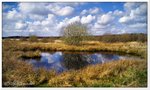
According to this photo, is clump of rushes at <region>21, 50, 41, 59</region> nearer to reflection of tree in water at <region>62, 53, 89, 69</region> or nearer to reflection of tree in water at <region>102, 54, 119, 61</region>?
reflection of tree in water at <region>62, 53, 89, 69</region>

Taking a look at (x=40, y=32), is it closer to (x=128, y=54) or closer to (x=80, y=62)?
(x=80, y=62)

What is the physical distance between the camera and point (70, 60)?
4105 mm

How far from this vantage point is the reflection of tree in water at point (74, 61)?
4.09 metres

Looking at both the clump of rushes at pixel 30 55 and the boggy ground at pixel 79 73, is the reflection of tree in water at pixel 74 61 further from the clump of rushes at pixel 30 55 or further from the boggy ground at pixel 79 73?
the clump of rushes at pixel 30 55

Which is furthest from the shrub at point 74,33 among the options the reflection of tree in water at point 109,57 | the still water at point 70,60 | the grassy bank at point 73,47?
the reflection of tree in water at point 109,57

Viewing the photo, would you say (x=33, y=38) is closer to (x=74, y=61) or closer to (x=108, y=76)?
(x=74, y=61)

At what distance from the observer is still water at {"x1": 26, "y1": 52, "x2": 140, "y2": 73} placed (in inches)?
160

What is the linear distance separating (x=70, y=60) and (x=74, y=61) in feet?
0.16

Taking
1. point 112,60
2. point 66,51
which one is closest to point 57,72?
point 66,51

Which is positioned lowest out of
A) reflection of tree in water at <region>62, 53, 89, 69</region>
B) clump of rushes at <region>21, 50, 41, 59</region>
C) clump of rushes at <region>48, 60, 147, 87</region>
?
clump of rushes at <region>48, 60, 147, 87</region>

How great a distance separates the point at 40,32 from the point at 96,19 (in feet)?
2.12

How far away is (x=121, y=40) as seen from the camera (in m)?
4.11

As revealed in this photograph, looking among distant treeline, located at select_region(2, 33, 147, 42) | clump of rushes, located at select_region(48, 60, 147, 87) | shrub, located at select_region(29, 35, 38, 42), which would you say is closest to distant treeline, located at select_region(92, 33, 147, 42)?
distant treeline, located at select_region(2, 33, 147, 42)

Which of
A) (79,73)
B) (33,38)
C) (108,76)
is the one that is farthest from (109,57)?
(33,38)
